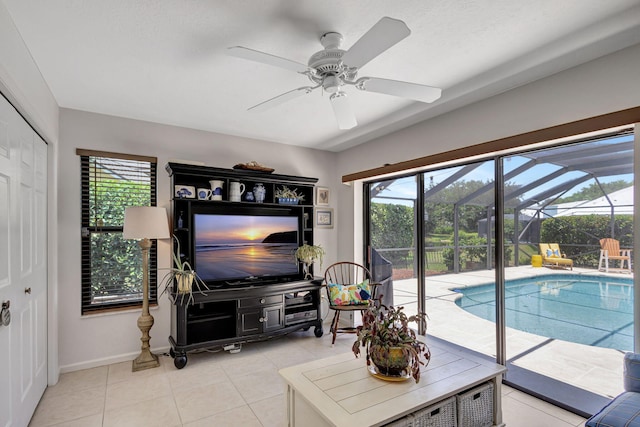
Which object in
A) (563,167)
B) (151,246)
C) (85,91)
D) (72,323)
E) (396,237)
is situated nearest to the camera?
(563,167)

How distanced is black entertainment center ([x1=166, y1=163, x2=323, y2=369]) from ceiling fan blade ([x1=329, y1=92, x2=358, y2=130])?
1589 millimetres

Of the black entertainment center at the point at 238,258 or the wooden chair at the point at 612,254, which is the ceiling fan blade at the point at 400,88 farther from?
the black entertainment center at the point at 238,258

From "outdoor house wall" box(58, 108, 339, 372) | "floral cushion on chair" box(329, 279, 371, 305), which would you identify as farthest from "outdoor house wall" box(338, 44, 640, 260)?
"outdoor house wall" box(58, 108, 339, 372)

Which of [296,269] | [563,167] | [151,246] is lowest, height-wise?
[296,269]

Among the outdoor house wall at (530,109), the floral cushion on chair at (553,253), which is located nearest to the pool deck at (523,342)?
the floral cushion on chair at (553,253)

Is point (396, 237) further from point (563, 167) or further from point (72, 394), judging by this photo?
point (72, 394)

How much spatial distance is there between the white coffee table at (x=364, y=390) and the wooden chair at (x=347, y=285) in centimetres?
143

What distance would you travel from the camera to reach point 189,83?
2643 mm

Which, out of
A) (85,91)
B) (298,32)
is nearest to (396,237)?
(298,32)

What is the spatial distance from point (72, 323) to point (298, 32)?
327 cm

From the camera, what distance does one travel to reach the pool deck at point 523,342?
237 centimetres

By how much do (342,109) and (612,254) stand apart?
2135 mm

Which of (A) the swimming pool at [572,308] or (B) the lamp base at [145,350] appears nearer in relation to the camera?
(A) the swimming pool at [572,308]

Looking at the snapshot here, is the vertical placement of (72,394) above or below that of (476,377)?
below
